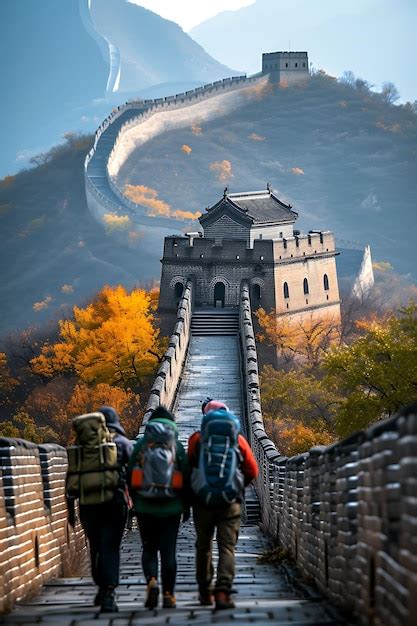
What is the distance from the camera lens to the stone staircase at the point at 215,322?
2104 inches

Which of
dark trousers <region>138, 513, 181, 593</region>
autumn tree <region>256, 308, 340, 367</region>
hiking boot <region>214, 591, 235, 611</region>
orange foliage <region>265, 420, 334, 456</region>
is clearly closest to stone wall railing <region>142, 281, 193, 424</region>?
orange foliage <region>265, 420, 334, 456</region>

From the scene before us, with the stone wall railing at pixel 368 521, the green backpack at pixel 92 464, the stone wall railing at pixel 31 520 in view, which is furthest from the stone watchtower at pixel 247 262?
the green backpack at pixel 92 464

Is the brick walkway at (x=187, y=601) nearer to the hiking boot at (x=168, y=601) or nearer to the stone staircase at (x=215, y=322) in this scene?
the hiking boot at (x=168, y=601)

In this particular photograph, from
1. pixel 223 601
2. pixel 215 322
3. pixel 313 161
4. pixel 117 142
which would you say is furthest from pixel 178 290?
pixel 313 161

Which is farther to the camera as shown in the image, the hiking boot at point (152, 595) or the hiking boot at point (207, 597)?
the hiking boot at point (207, 597)

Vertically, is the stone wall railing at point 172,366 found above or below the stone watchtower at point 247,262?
below

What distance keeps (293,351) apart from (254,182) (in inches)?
3435

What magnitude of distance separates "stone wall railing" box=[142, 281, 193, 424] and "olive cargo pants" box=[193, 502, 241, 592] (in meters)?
24.4

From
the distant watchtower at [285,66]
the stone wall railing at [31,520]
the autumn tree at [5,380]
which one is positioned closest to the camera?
the stone wall railing at [31,520]

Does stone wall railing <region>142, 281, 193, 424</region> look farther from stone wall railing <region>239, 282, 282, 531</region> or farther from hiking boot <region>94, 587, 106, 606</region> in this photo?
hiking boot <region>94, 587, 106, 606</region>

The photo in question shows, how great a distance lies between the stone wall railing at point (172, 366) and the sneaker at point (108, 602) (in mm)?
24723

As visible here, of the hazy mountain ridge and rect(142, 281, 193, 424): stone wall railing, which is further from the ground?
the hazy mountain ridge

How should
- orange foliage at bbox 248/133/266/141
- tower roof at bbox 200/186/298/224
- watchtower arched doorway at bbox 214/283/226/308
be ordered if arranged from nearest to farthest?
watchtower arched doorway at bbox 214/283/226/308 < tower roof at bbox 200/186/298/224 < orange foliage at bbox 248/133/266/141

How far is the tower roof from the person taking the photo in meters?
65.2
